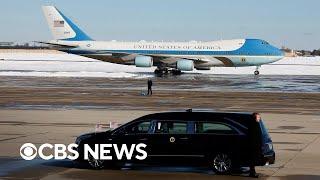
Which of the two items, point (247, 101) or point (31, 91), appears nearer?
point (247, 101)

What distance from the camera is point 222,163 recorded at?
15.0 metres

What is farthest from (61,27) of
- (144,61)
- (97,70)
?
(144,61)

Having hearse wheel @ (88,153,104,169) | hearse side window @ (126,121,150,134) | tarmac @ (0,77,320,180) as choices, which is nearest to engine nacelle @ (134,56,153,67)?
tarmac @ (0,77,320,180)

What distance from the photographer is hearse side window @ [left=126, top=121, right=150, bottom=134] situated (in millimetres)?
15516

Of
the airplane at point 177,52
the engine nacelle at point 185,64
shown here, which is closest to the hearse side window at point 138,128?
the engine nacelle at point 185,64

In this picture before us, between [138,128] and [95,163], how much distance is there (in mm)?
1307

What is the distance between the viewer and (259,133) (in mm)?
14727

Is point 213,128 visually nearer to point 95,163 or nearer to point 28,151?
point 95,163

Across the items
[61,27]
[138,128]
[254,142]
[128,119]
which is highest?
[61,27]

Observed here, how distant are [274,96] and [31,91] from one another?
16.6 metres

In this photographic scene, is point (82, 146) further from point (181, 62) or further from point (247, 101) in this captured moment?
point (181, 62)

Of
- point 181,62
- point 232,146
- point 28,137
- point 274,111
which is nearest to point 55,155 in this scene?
point 28,137

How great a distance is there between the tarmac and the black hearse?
375 mm

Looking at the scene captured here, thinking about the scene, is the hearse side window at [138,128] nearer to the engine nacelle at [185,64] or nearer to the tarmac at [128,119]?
the tarmac at [128,119]
